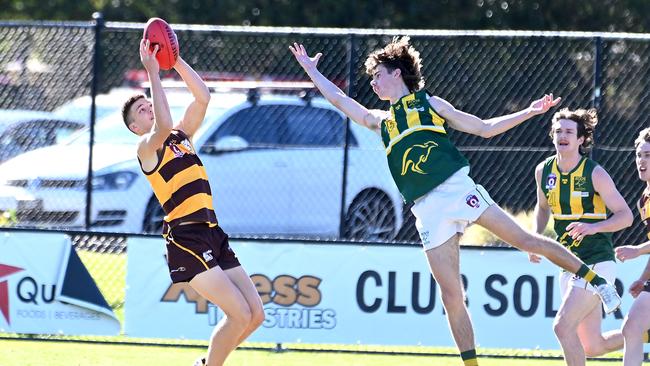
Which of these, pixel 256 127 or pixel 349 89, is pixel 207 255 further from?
pixel 256 127

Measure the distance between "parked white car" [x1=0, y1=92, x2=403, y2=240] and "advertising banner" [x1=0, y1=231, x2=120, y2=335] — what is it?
1.76 metres

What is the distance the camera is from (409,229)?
11.3 meters

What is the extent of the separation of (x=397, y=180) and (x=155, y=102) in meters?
1.58

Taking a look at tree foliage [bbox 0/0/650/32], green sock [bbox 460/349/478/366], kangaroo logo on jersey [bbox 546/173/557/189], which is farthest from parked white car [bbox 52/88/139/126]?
tree foliage [bbox 0/0/650/32]

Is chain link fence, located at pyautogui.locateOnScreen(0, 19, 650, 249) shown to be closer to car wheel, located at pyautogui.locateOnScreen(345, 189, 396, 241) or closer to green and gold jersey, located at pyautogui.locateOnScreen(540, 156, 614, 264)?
car wheel, located at pyautogui.locateOnScreen(345, 189, 396, 241)

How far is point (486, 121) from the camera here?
7301 millimetres

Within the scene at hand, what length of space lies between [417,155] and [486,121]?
0.45 m

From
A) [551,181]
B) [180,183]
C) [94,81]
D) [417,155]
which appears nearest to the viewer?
[180,183]

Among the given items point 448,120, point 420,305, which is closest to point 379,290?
point 420,305

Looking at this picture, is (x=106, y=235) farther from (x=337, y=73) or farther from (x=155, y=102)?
(x=155, y=102)

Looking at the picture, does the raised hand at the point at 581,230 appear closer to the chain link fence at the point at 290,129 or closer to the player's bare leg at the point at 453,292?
the player's bare leg at the point at 453,292

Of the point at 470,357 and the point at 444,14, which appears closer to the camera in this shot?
the point at 470,357

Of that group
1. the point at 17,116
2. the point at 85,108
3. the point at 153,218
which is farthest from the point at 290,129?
the point at 17,116

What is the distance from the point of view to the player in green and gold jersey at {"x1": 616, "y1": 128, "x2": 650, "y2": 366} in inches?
294
